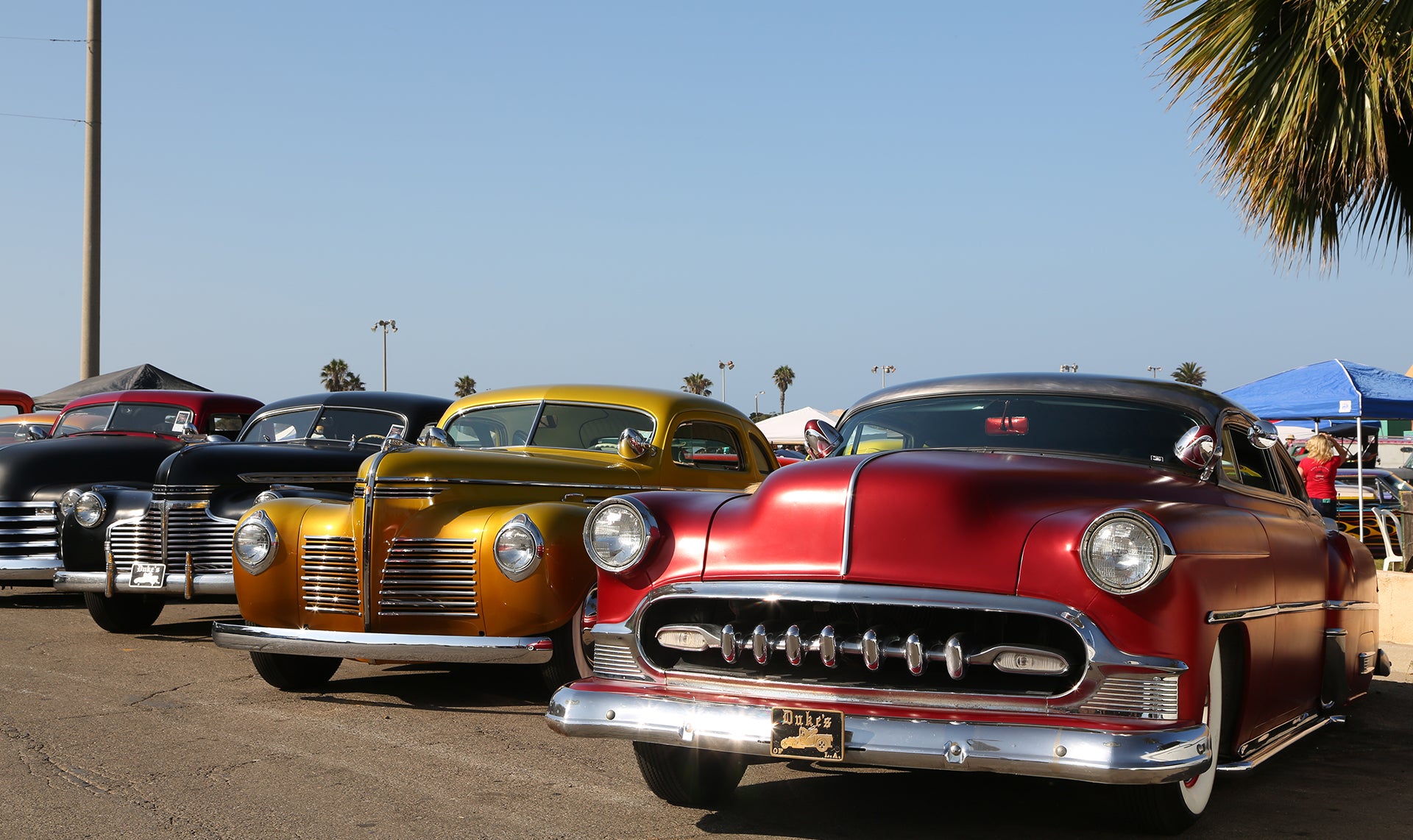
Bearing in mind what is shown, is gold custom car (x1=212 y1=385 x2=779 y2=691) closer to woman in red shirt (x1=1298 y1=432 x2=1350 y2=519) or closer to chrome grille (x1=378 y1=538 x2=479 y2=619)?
chrome grille (x1=378 y1=538 x2=479 y2=619)

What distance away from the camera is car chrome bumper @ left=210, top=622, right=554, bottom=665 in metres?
5.96

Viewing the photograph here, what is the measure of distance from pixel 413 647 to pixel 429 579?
15.9 inches

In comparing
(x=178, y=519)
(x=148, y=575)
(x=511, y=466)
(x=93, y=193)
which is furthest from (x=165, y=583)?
(x=93, y=193)

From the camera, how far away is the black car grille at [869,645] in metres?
3.65

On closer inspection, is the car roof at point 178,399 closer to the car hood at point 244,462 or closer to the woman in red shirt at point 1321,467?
the car hood at point 244,462

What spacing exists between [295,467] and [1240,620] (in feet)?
21.2

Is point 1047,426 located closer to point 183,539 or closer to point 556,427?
point 556,427

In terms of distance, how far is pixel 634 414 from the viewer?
8.23 m

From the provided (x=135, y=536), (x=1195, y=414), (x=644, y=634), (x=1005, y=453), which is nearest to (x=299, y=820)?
(x=644, y=634)

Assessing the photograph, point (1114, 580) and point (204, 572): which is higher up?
point (1114, 580)

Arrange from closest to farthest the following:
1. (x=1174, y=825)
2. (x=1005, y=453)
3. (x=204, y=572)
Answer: (x=1174, y=825) → (x=1005, y=453) → (x=204, y=572)

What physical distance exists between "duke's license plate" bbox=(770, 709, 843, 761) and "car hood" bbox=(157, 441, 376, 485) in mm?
5049

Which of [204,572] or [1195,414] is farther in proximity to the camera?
[204,572]

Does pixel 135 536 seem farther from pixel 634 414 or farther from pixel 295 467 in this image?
pixel 634 414
